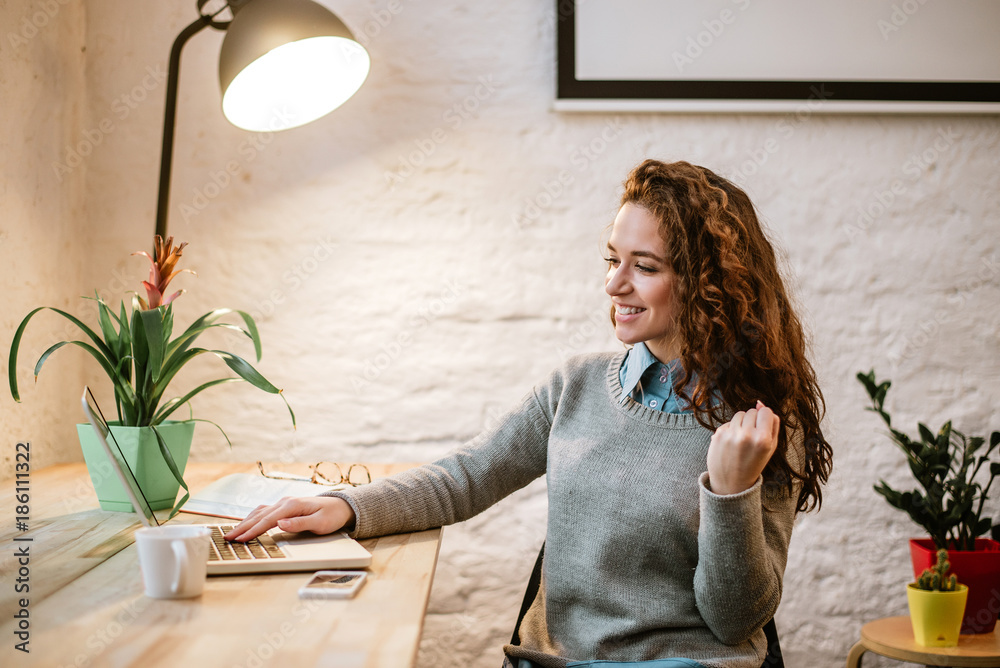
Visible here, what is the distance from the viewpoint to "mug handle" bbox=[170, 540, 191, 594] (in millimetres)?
914

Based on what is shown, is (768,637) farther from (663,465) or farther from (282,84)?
(282,84)

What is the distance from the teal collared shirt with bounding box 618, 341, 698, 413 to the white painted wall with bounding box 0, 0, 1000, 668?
2.41ft

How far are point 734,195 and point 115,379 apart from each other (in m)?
1.17

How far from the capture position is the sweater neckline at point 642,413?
129 centimetres

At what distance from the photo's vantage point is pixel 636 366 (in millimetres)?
1386

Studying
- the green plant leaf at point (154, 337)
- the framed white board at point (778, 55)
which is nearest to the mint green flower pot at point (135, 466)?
the green plant leaf at point (154, 337)

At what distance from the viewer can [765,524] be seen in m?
1.20

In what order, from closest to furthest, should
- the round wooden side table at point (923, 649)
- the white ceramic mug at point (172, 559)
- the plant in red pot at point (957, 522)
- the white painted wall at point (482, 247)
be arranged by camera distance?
the white ceramic mug at point (172, 559), the round wooden side table at point (923, 649), the plant in red pot at point (957, 522), the white painted wall at point (482, 247)

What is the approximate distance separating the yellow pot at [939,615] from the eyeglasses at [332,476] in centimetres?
119

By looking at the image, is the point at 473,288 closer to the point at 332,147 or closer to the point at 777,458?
the point at 332,147

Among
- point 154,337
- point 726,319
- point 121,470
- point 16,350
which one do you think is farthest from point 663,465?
point 16,350

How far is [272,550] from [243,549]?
41mm

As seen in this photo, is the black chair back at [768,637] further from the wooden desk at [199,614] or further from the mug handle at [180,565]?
the mug handle at [180,565]

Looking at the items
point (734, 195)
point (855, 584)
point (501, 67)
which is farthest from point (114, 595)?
point (855, 584)
